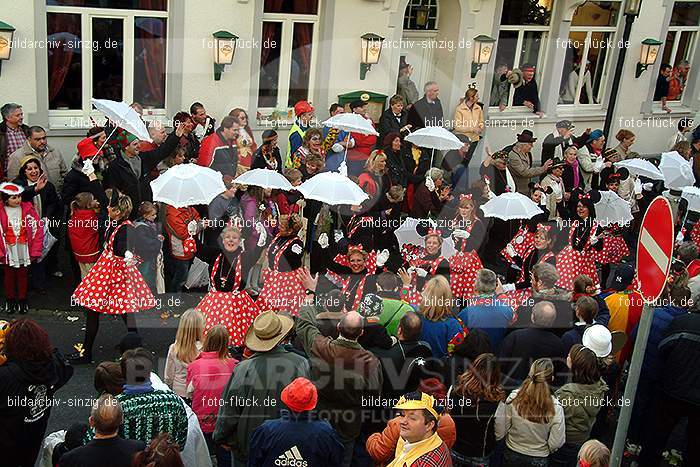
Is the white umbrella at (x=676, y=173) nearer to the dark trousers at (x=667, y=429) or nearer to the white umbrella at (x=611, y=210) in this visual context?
the white umbrella at (x=611, y=210)

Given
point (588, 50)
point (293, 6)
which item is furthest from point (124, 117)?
point (588, 50)

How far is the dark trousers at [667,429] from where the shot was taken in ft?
22.8

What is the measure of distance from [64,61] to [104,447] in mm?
7852

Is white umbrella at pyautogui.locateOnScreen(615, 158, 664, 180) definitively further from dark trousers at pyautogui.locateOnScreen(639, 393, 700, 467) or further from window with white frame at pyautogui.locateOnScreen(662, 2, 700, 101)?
window with white frame at pyautogui.locateOnScreen(662, 2, 700, 101)

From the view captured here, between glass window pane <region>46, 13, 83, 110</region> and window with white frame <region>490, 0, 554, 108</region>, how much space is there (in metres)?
7.03

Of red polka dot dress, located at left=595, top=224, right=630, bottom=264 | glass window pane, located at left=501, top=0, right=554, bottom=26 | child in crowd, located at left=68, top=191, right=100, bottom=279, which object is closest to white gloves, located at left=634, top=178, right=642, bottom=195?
red polka dot dress, located at left=595, top=224, right=630, bottom=264

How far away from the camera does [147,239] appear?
858 cm

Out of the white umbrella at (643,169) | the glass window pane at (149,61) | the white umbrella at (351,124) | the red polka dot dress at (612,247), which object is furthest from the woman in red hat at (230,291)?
the white umbrella at (643,169)

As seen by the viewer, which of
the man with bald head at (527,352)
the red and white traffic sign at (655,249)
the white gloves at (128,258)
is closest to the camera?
the red and white traffic sign at (655,249)

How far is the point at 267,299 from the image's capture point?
8453mm

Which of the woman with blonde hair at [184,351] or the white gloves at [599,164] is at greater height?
the white gloves at [599,164]

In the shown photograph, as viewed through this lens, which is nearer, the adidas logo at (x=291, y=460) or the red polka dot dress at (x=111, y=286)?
the adidas logo at (x=291, y=460)

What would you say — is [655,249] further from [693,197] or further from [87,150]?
[87,150]

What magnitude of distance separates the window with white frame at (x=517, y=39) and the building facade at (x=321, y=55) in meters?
0.03
